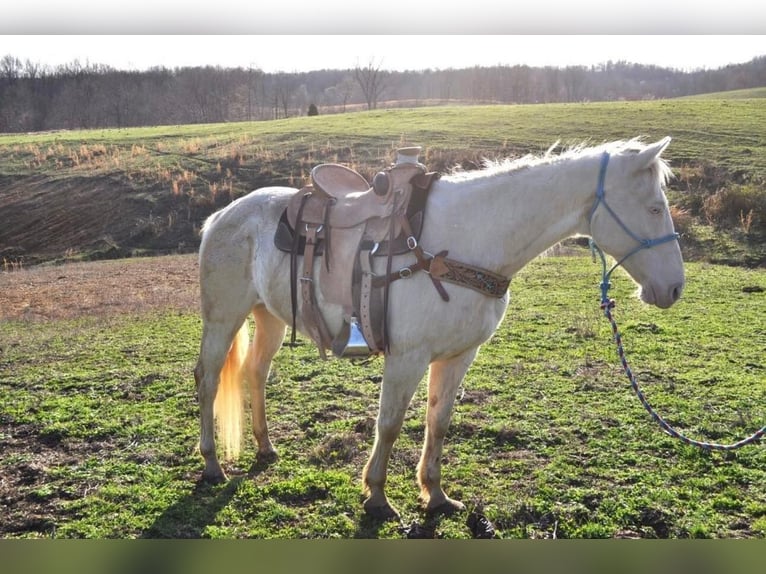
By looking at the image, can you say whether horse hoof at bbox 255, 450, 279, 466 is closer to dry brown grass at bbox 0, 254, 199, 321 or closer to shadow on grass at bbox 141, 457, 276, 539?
shadow on grass at bbox 141, 457, 276, 539

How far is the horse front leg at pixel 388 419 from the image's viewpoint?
342 centimetres

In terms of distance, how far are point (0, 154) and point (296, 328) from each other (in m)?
32.2

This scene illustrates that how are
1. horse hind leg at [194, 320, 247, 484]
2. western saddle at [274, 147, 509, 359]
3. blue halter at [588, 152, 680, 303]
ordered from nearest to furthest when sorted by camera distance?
blue halter at [588, 152, 680, 303] → western saddle at [274, 147, 509, 359] → horse hind leg at [194, 320, 247, 484]

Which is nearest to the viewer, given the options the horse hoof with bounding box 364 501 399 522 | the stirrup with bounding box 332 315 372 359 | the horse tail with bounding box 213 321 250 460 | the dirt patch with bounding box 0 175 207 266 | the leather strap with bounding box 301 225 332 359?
the stirrup with bounding box 332 315 372 359

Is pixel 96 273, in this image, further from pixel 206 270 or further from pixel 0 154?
pixel 0 154

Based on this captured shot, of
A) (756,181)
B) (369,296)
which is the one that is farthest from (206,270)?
(756,181)

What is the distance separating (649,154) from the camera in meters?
3.06

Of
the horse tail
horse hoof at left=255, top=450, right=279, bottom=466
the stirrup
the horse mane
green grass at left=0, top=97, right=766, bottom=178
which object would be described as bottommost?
horse hoof at left=255, top=450, right=279, bottom=466

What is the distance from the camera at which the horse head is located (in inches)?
124

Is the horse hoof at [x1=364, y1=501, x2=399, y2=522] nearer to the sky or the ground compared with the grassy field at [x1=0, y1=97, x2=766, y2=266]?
nearer to the ground

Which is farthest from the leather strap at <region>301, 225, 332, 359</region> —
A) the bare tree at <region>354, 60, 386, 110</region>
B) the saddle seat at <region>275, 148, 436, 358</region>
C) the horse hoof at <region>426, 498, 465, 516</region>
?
the bare tree at <region>354, 60, 386, 110</region>

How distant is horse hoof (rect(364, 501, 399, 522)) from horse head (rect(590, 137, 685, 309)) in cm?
192

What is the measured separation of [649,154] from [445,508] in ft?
7.78

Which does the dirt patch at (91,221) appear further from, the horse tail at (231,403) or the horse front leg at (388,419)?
the horse front leg at (388,419)
